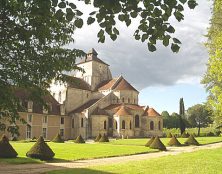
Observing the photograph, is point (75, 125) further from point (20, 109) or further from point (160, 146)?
point (20, 109)

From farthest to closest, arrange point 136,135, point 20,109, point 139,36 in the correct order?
point 136,135, point 20,109, point 139,36

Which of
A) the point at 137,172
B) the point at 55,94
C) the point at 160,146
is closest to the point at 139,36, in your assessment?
the point at 137,172

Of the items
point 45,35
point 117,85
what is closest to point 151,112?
point 117,85

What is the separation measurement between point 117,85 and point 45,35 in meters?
60.9

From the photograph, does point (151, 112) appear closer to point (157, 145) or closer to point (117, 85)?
point (117, 85)

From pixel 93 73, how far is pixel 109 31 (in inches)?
2651

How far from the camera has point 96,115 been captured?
200ft

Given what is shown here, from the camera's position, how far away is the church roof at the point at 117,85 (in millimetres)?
67613

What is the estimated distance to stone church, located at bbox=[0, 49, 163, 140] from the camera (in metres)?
58.2

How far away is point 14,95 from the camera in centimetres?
874

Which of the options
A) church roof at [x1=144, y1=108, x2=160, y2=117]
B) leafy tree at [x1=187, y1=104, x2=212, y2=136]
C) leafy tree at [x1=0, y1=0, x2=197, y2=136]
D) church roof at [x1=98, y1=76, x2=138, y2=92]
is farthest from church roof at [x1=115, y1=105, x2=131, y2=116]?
leafy tree at [x1=0, y1=0, x2=197, y2=136]

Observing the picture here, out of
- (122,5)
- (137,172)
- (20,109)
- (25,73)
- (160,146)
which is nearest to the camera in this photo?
(122,5)

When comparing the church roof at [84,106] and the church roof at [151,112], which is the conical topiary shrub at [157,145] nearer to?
the church roof at [151,112]

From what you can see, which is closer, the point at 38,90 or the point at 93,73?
the point at 38,90
